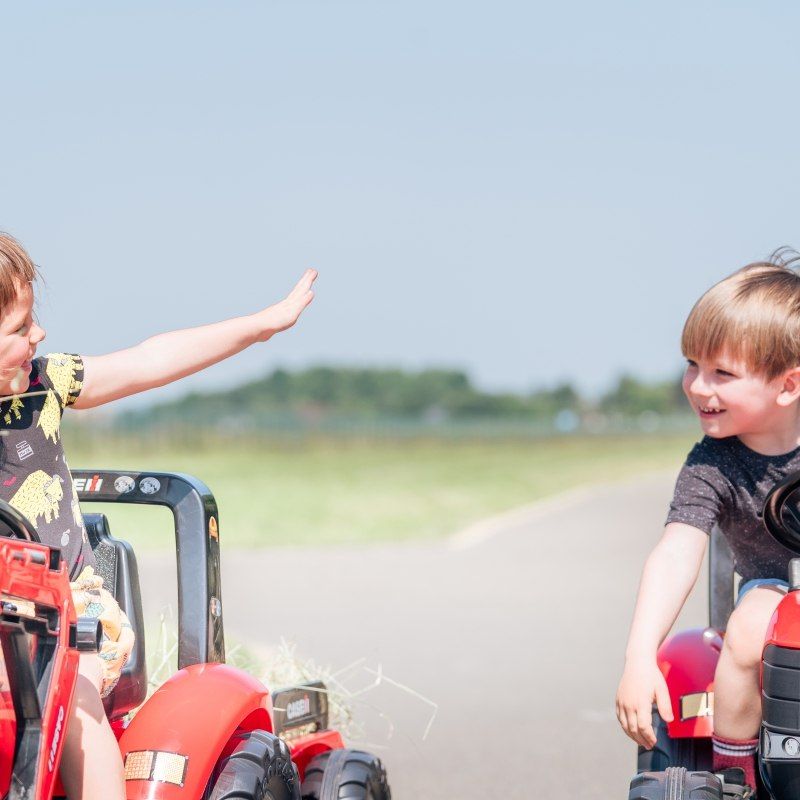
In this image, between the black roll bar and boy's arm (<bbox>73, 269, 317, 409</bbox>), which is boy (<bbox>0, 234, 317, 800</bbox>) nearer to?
boy's arm (<bbox>73, 269, 317, 409</bbox>)

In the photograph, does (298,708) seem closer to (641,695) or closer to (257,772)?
(257,772)

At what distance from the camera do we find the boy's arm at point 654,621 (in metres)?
2.96

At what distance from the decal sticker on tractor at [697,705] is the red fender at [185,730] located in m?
0.98

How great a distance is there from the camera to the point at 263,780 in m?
3.10

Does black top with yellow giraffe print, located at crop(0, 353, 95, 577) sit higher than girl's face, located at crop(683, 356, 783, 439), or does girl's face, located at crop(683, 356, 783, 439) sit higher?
girl's face, located at crop(683, 356, 783, 439)

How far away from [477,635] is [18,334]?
779 cm

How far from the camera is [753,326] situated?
3.06 metres

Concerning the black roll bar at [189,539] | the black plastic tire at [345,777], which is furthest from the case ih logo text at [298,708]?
the black roll bar at [189,539]

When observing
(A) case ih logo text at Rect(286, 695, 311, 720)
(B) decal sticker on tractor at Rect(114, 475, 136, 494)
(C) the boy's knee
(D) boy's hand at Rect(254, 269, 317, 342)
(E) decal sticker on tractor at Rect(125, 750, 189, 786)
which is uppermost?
(D) boy's hand at Rect(254, 269, 317, 342)

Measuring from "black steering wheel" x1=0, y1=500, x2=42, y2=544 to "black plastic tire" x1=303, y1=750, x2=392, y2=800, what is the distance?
1362mm

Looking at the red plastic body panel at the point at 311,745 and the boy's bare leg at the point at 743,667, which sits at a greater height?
the boy's bare leg at the point at 743,667

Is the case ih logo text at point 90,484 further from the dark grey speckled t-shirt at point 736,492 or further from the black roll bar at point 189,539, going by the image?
the dark grey speckled t-shirt at point 736,492

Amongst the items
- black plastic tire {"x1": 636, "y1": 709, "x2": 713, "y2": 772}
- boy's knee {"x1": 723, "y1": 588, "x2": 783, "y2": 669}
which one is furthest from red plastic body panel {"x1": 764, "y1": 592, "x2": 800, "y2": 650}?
black plastic tire {"x1": 636, "y1": 709, "x2": 713, "y2": 772}

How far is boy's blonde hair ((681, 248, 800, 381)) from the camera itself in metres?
3.07
